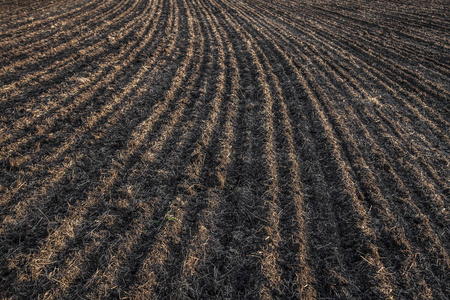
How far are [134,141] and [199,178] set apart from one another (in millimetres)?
1938

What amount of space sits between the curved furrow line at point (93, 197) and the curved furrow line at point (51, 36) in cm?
609

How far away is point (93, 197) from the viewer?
4.66 metres

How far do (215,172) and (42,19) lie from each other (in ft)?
46.7

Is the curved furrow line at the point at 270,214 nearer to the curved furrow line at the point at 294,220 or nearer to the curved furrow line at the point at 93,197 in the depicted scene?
the curved furrow line at the point at 294,220

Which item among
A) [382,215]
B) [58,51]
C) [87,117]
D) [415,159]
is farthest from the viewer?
[58,51]

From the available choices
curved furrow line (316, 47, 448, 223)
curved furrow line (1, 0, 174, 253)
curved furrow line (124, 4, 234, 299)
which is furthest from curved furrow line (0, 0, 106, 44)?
curved furrow line (316, 47, 448, 223)

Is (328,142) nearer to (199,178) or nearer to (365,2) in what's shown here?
(199,178)

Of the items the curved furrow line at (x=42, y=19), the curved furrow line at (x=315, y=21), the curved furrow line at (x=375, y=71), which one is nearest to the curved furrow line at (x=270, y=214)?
the curved furrow line at (x=375, y=71)

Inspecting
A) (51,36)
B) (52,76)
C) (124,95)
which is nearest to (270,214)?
(124,95)

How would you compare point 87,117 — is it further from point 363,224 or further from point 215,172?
point 363,224

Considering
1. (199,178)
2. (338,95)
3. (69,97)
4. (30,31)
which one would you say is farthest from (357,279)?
(30,31)

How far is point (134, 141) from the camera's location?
598cm

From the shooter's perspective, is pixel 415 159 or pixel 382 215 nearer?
pixel 382 215

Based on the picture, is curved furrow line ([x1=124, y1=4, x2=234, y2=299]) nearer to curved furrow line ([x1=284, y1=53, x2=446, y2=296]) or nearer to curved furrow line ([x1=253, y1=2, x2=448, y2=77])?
curved furrow line ([x1=284, y1=53, x2=446, y2=296])
